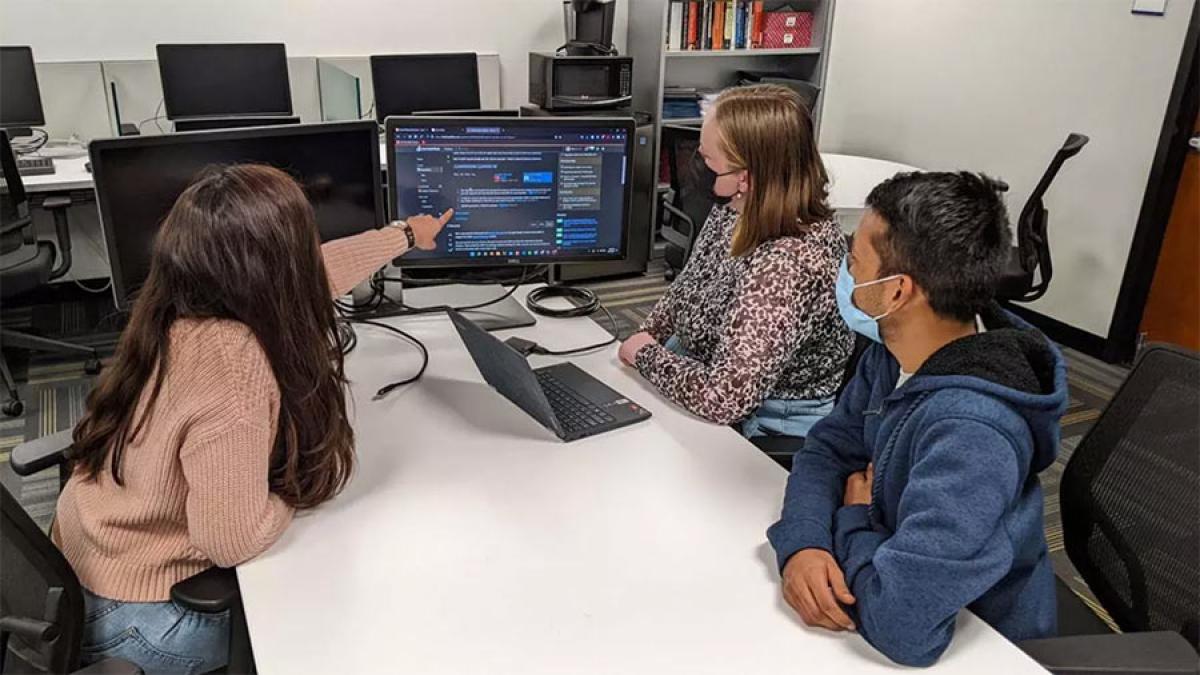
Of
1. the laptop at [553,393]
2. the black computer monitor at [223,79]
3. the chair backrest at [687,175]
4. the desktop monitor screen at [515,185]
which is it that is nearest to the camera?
the laptop at [553,393]

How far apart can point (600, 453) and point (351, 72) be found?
3422 mm

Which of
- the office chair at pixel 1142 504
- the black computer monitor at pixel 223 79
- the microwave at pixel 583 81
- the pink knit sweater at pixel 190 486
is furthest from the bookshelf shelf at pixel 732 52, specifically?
the pink knit sweater at pixel 190 486

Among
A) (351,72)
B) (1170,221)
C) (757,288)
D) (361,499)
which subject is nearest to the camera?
(361,499)

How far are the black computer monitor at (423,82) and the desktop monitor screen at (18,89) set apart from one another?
139cm

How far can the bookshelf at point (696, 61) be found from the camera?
15.0ft

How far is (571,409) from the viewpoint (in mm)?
1628

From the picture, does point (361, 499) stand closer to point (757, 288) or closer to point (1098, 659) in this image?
point (757, 288)

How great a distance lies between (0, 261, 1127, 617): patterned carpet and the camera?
2490 mm

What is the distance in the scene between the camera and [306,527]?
1.28 metres

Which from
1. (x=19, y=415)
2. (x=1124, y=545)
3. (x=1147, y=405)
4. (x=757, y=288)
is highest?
(x=757, y=288)

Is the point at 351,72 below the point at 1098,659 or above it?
above

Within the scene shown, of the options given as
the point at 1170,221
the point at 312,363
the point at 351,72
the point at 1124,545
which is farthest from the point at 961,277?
the point at 351,72

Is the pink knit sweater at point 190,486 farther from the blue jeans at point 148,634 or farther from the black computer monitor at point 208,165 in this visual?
the black computer monitor at point 208,165

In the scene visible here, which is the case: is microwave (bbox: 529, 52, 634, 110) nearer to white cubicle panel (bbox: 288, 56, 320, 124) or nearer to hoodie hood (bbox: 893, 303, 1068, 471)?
white cubicle panel (bbox: 288, 56, 320, 124)
